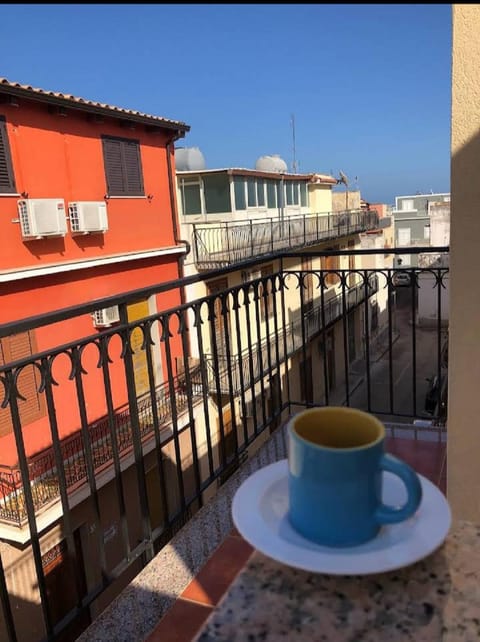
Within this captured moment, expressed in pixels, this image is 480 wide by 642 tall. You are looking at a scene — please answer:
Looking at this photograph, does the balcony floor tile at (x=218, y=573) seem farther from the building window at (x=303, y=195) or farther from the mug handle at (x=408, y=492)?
the building window at (x=303, y=195)

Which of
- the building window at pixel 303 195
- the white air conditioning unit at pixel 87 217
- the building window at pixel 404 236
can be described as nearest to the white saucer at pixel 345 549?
the white air conditioning unit at pixel 87 217

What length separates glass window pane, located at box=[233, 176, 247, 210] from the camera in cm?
1402

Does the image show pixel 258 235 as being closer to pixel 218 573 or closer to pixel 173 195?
pixel 173 195

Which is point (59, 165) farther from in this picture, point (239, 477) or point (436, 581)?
point (436, 581)

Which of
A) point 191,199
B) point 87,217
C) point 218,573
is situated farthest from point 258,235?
point 218,573

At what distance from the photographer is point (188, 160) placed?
14.7 metres

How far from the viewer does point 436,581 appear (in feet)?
2.17

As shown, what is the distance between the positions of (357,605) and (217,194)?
46.2 ft

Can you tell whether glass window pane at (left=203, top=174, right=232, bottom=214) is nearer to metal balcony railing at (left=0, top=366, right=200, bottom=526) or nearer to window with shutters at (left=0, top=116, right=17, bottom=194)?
metal balcony railing at (left=0, top=366, right=200, bottom=526)

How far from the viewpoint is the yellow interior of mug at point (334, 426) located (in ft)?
2.44

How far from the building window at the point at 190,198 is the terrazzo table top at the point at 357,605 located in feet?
46.5

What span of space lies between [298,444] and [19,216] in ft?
25.4

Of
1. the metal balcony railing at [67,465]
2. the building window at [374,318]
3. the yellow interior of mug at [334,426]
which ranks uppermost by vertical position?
the yellow interior of mug at [334,426]

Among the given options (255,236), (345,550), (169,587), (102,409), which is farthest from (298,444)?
(255,236)
